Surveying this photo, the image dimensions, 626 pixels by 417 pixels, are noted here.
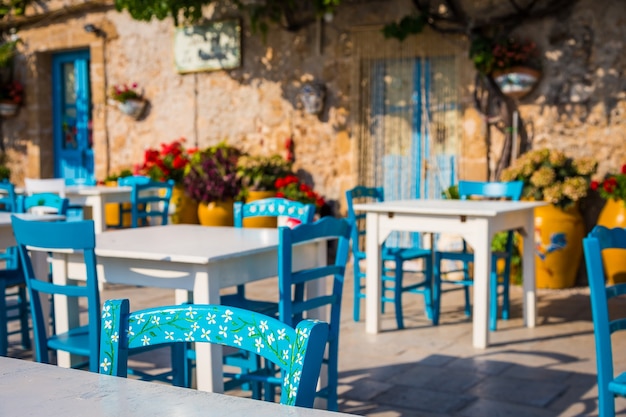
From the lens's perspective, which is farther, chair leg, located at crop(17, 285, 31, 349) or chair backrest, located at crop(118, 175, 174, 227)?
chair backrest, located at crop(118, 175, 174, 227)

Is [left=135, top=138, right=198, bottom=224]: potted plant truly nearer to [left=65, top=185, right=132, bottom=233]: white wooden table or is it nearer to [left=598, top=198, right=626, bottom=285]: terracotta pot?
[left=65, top=185, right=132, bottom=233]: white wooden table

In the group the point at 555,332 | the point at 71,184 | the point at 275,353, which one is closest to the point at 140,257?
the point at 275,353

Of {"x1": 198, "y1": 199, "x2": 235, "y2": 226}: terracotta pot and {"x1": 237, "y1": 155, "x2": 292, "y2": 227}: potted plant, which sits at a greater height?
{"x1": 237, "y1": 155, "x2": 292, "y2": 227}: potted plant

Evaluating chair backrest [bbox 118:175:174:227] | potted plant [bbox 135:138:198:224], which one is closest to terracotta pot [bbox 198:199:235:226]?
potted plant [bbox 135:138:198:224]

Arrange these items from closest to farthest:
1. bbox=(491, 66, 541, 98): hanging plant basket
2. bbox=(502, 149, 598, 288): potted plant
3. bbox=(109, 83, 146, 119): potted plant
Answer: bbox=(502, 149, 598, 288): potted plant, bbox=(491, 66, 541, 98): hanging plant basket, bbox=(109, 83, 146, 119): potted plant

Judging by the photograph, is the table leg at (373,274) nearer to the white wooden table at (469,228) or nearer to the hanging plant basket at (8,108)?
the white wooden table at (469,228)

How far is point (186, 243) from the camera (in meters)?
3.44

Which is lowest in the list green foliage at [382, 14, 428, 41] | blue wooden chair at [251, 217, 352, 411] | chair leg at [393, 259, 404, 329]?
chair leg at [393, 259, 404, 329]

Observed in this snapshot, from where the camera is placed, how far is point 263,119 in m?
9.14

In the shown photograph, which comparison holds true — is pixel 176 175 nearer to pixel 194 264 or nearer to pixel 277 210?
pixel 277 210

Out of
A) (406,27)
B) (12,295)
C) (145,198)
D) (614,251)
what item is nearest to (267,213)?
(12,295)

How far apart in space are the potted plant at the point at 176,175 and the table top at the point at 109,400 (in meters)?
7.65

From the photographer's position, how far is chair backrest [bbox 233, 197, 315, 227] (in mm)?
3767

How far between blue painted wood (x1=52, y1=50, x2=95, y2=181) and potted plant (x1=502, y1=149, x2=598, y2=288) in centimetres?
635
